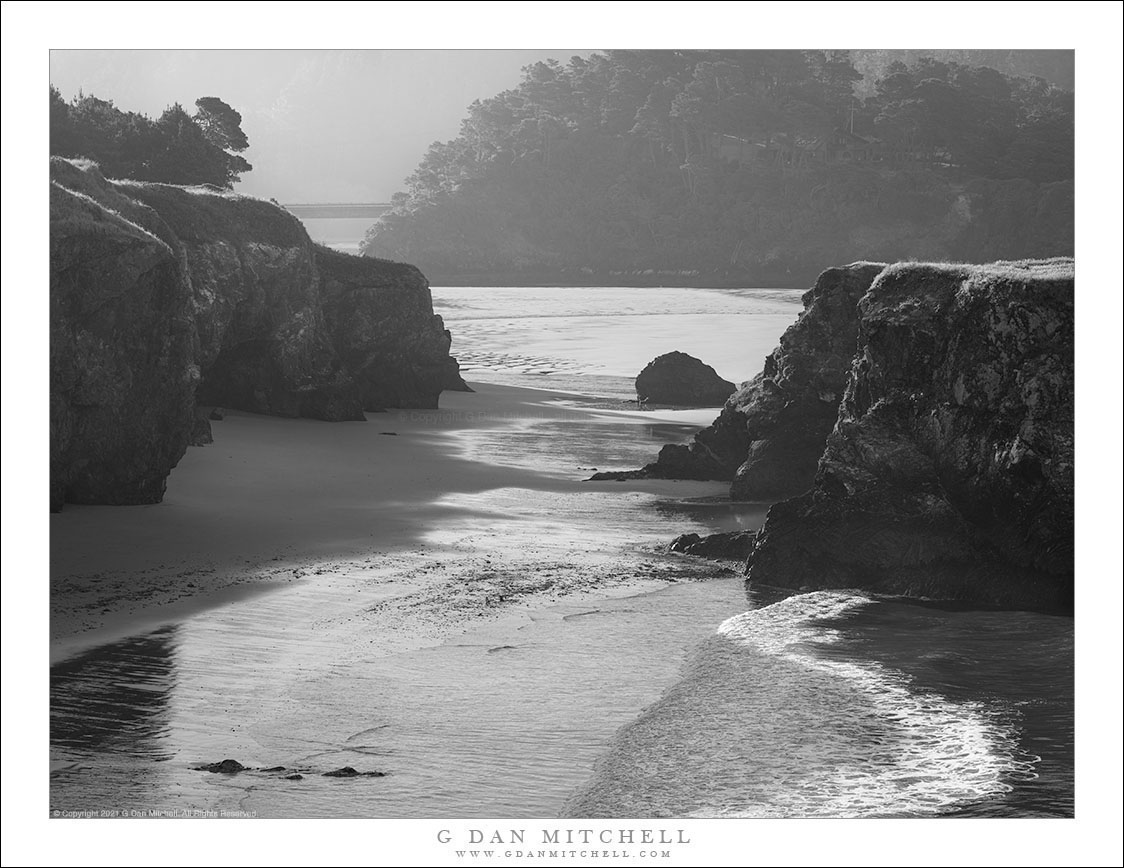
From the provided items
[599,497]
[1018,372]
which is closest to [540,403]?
[599,497]

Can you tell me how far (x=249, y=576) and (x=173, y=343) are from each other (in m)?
4.03

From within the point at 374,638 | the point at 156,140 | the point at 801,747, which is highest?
the point at 156,140

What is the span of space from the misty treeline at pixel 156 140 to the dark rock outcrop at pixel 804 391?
636 centimetres

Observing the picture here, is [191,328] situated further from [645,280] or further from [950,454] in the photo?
[950,454]

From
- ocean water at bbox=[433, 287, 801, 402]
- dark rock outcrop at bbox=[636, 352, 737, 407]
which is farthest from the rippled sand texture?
dark rock outcrop at bbox=[636, 352, 737, 407]

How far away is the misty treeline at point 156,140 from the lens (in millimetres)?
11172

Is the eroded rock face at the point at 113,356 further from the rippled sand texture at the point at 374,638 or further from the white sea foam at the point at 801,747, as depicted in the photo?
the white sea foam at the point at 801,747

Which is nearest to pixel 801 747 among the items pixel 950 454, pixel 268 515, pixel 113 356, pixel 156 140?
pixel 950 454

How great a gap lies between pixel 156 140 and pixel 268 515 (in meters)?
7.51

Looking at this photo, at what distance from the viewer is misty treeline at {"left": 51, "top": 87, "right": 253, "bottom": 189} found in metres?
11.2

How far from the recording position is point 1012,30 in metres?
7.79

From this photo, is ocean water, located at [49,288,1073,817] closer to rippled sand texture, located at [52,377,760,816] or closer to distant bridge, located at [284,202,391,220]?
rippled sand texture, located at [52,377,760,816]

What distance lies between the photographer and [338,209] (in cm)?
1472

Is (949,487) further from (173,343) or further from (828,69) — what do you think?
(173,343)
